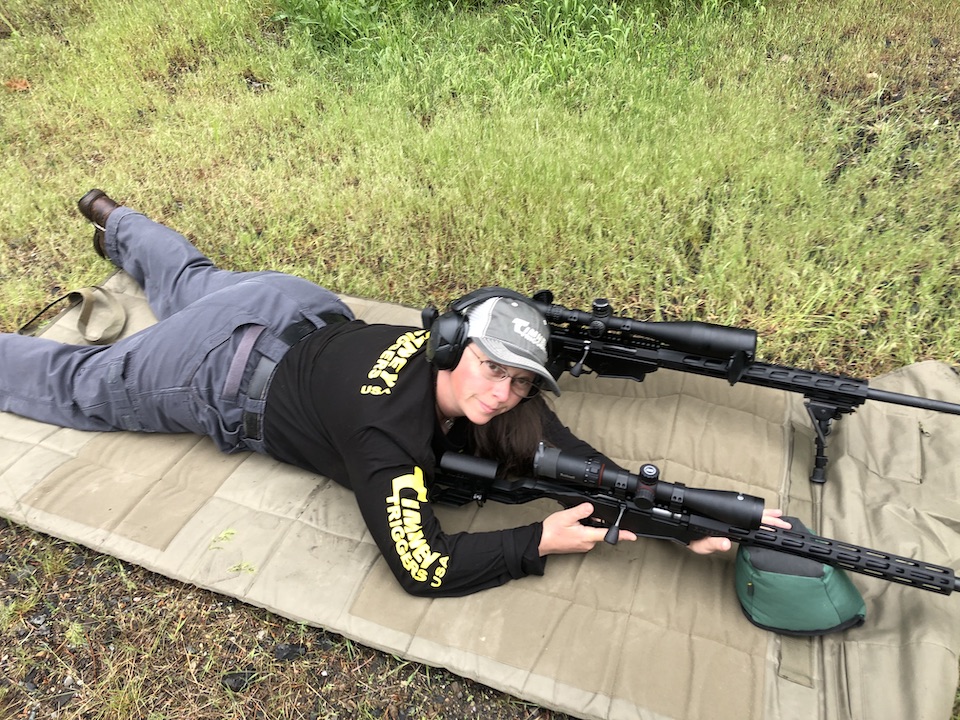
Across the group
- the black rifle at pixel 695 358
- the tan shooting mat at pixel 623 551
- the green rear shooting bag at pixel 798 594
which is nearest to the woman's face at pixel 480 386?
the black rifle at pixel 695 358

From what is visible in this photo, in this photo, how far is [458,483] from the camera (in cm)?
310

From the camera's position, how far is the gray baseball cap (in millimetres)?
2516

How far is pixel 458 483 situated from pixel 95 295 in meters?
2.85

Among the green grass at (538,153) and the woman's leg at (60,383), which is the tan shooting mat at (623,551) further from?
the green grass at (538,153)

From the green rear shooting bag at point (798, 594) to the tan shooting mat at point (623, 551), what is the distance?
0.09m

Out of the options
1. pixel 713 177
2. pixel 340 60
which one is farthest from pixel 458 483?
pixel 340 60

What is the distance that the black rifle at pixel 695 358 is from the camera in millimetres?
3164

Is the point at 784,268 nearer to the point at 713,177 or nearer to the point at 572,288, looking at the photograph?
the point at 713,177

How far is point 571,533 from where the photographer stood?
2826 millimetres

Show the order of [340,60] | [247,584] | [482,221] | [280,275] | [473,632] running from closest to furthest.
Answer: [473,632] → [247,584] → [280,275] → [482,221] → [340,60]

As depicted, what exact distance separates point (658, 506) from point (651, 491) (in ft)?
0.38

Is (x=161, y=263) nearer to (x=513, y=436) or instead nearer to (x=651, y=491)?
(x=513, y=436)

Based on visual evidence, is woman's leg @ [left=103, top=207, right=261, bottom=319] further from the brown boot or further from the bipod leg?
the bipod leg

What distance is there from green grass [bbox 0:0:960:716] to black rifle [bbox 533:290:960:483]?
2.53 ft
